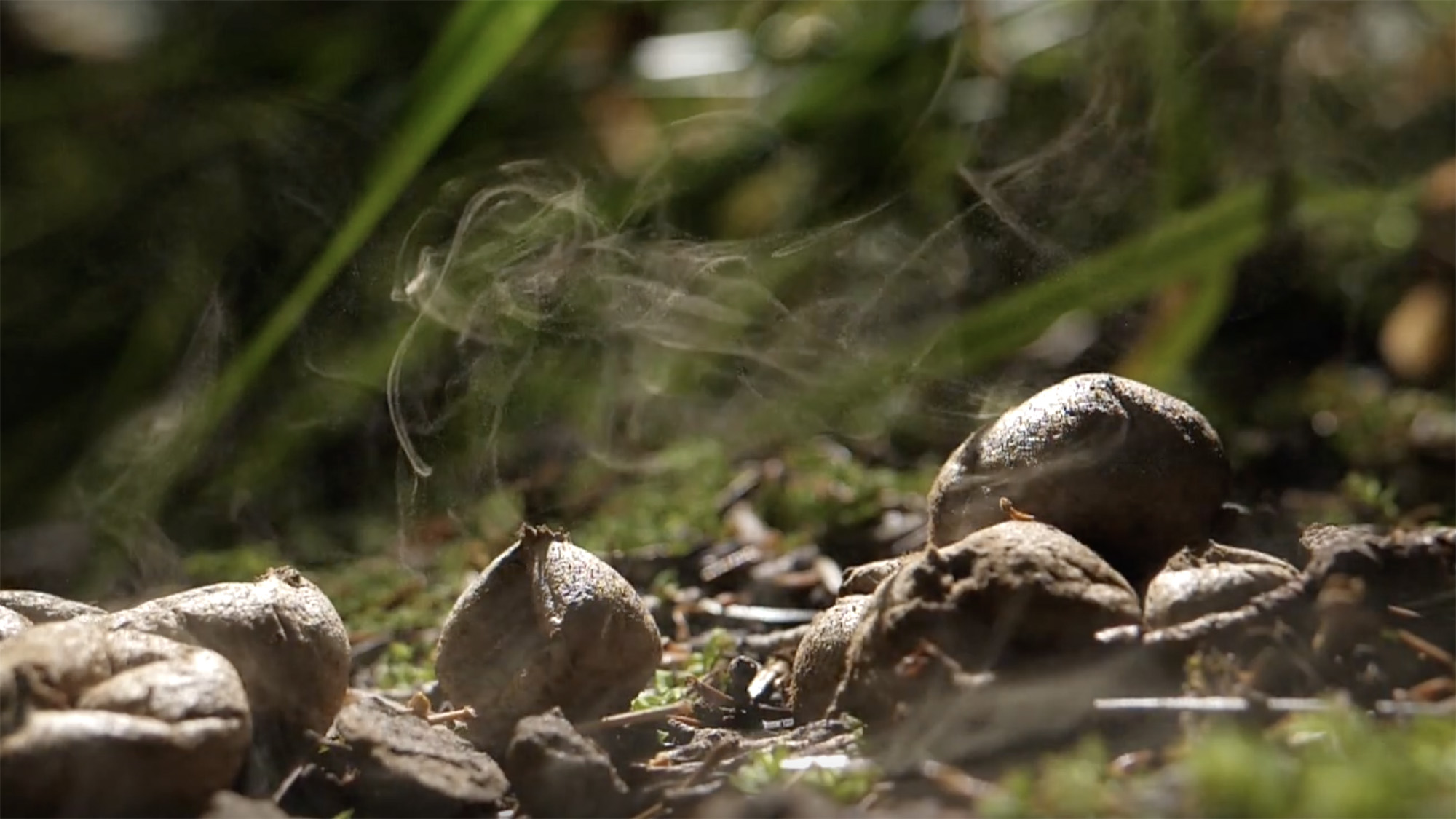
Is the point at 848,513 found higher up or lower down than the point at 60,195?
lower down

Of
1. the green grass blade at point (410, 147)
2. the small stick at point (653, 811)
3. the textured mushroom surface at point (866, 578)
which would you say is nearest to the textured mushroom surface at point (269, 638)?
the small stick at point (653, 811)

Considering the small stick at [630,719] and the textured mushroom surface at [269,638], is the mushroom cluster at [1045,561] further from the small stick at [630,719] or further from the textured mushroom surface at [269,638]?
the textured mushroom surface at [269,638]

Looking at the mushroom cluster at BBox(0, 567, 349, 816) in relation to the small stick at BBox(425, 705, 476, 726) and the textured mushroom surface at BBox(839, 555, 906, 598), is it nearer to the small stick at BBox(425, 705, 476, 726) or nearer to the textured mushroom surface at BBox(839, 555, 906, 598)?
the small stick at BBox(425, 705, 476, 726)

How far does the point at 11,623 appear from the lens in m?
1.89

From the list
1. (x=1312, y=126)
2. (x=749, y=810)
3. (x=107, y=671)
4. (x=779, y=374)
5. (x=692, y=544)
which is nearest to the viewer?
(x=749, y=810)

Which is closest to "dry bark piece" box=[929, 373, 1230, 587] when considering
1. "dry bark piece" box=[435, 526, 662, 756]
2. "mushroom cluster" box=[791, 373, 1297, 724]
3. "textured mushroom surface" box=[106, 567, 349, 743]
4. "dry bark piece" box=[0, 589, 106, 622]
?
"mushroom cluster" box=[791, 373, 1297, 724]

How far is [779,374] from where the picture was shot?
2684mm

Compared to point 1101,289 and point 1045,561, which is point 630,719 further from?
point 1101,289

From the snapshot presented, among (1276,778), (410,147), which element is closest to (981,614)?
(1276,778)

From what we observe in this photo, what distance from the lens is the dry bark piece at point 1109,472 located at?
193 centimetres

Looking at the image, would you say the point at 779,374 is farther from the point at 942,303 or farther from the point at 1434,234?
the point at 1434,234

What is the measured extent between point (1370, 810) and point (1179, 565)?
24.2 inches

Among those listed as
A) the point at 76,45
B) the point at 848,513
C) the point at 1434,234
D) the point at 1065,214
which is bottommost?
the point at 848,513

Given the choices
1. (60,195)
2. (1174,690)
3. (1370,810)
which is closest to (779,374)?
(1174,690)
